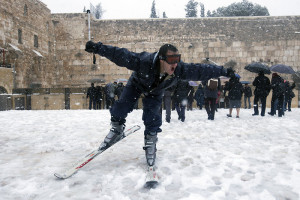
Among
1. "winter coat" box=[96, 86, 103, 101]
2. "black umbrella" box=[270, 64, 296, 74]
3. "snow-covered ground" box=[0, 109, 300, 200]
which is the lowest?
"snow-covered ground" box=[0, 109, 300, 200]

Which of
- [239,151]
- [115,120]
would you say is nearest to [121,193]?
[115,120]

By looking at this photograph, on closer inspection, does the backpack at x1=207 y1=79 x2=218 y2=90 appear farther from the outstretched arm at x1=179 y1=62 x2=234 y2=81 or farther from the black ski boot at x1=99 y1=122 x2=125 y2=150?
the black ski boot at x1=99 y1=122 x2=125 y2=150

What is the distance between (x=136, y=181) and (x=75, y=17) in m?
19.3

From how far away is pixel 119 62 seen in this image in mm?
2518

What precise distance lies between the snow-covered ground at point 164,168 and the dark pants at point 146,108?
47cm

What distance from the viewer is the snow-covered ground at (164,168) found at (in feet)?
6.39

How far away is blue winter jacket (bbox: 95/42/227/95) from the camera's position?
2.48 m

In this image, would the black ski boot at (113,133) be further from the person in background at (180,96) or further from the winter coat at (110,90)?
the winter coat at (110,90)

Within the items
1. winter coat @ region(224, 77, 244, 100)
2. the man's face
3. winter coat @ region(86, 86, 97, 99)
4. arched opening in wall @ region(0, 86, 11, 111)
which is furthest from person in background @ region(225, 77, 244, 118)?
arched opening in wall @ region(0, 86, 11, 111)

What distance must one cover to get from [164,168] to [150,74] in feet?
3.40

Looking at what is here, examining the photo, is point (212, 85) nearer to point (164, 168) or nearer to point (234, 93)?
point (234, 93)

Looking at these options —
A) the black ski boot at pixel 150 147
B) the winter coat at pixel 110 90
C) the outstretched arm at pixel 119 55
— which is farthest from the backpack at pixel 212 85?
the winter coat at pixel 110 90

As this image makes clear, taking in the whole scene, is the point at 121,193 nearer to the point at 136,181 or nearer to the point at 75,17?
the point at 136,181

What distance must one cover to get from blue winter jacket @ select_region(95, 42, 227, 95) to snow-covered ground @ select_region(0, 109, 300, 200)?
922mm
